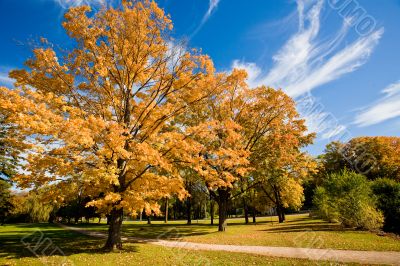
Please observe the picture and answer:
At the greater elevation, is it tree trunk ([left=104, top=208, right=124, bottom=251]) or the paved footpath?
tree trunk ([left=104, top=208, right=124, bottom=251])

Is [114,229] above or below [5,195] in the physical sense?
below

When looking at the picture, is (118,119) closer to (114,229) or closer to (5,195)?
(114,229)

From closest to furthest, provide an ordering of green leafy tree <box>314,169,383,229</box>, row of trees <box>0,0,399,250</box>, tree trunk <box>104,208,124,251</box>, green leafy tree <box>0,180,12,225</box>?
row of trees <box>0,0,399,250</box> < tree trunk <box>104,208,124,251</box> < green leafy tree <box>314,169,383,229</box> < green leafy tree <box>0,180,12,225</box>

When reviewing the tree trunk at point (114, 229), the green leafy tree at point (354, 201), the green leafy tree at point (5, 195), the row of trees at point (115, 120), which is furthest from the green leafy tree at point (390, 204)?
the green leafy tree at point (5, 195)

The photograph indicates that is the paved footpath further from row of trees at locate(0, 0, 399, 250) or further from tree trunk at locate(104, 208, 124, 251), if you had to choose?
tree trunk at locate(104, 208, 124, 251)

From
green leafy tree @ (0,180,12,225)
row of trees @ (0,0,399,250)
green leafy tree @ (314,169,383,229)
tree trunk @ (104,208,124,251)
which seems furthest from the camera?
green leafy tree @ (0,180,12,225)

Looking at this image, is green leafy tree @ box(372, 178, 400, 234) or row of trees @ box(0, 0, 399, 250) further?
green leafy tree @ box(372, 178, 400, 234)

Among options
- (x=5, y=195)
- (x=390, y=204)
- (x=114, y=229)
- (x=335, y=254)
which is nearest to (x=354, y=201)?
(x=390, y=204)

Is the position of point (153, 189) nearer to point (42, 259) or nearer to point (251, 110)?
point (42, 259)

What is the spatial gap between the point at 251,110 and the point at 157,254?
1467cm

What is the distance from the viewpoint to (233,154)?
1114cm

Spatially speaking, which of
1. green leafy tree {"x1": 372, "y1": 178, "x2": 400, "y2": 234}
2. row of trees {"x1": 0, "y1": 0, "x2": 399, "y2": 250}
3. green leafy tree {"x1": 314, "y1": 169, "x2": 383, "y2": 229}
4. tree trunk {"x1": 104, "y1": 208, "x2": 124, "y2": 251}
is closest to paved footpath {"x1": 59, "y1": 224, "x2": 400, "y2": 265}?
row of trees {"x1": 0, "y1": 0, "x2": 399, "y2": 250}

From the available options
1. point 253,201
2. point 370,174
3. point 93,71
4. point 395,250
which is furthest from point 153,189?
point 370,174

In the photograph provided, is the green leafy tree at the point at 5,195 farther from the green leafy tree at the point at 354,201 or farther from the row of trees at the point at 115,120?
the green leafy tree at the point at 354,201
